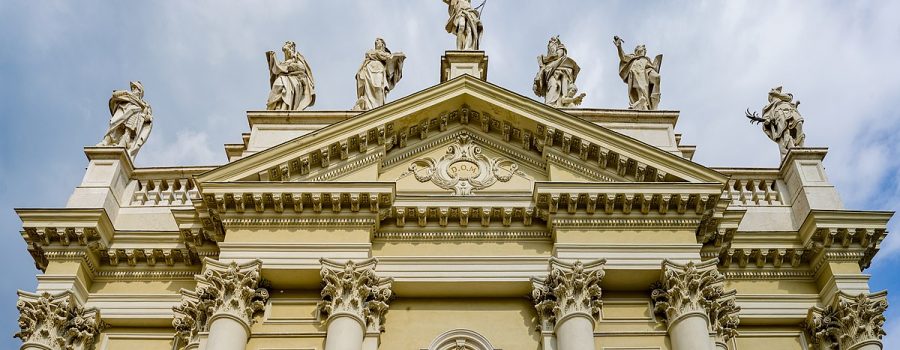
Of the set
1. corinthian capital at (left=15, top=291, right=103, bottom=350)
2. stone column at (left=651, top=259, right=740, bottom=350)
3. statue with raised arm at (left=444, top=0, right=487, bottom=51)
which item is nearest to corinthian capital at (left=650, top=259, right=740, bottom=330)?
stone column at (left=651, top=259, right=740, bottom=350)

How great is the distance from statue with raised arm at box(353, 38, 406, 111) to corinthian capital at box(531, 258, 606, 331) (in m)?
6.41

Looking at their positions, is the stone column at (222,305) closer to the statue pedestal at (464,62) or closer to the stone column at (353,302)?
the stone column at (353,302)

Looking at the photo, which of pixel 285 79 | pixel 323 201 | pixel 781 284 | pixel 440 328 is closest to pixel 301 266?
pixel 323 201

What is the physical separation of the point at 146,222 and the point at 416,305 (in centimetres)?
627

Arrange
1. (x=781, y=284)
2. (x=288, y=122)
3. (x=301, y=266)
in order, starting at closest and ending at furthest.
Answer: (x=301, y=266)
(x=781, y=284)
(x=288, y=122)

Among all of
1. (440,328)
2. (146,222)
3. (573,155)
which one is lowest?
(440,328)

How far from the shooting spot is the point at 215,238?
65.2 feet

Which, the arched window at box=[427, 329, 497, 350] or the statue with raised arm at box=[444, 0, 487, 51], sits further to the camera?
the statue with raised arm at box=[444, 0, 487, 51]

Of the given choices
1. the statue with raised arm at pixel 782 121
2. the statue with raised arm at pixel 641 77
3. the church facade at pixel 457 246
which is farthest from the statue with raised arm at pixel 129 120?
the statue with raised arm at pixel 782 121

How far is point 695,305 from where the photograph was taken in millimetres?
18172

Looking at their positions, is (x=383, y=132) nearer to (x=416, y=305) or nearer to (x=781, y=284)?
(x=416, y=305)

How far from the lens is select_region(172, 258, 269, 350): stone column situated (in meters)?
17.9

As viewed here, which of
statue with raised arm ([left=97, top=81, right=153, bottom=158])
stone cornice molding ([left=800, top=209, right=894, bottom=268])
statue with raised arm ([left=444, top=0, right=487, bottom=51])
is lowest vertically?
stone cornice molding ([left=800, top=209, right=894, bottom=268])

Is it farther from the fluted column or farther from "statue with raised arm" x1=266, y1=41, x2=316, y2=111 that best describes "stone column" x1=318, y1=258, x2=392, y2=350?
the fluted column
